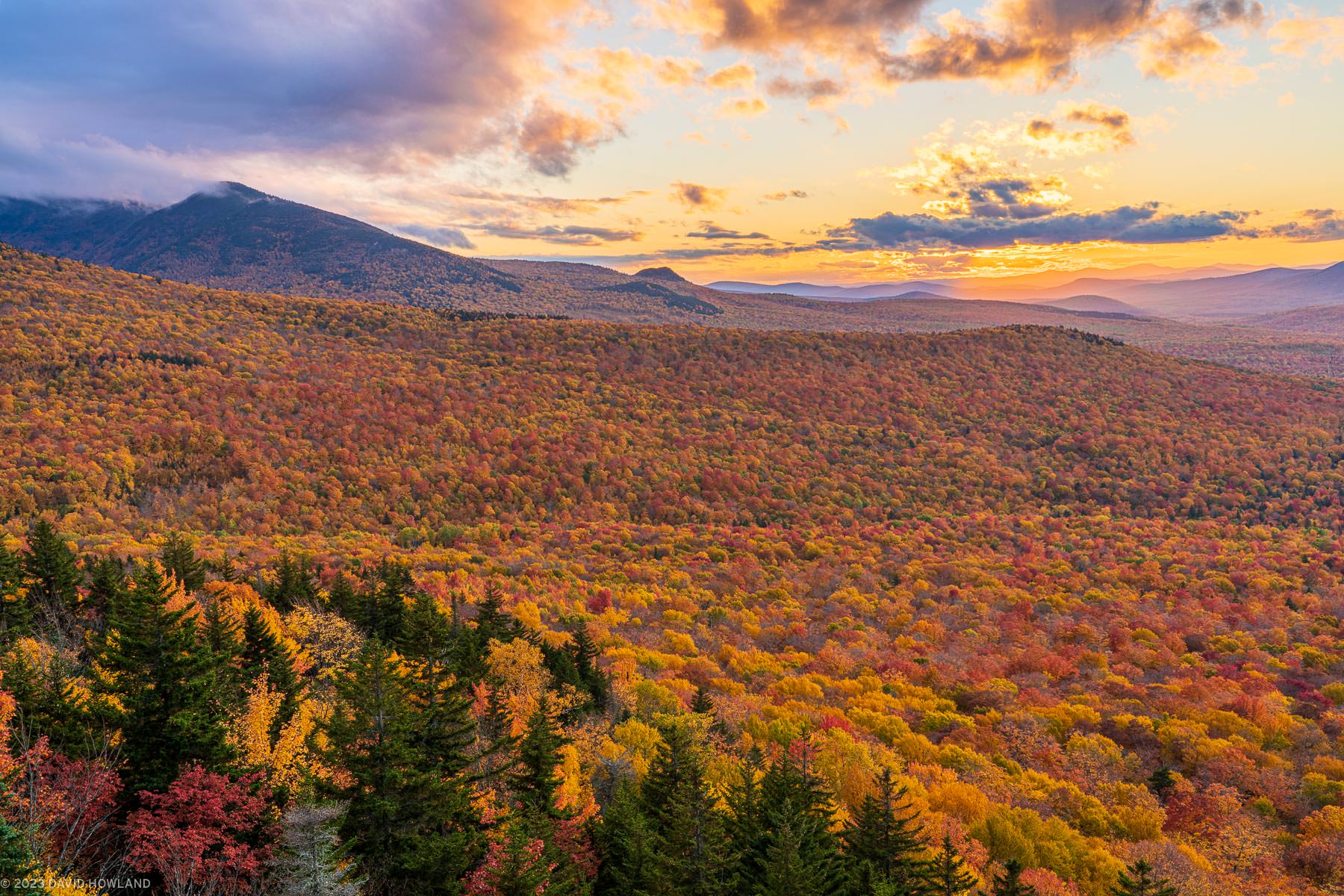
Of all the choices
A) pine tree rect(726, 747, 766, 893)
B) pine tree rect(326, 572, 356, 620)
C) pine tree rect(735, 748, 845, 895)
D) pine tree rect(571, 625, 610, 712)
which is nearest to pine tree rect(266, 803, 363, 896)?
pine tree rect(735, 748, 845, 895)

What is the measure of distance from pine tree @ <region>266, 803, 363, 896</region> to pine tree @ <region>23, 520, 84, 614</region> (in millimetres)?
25231

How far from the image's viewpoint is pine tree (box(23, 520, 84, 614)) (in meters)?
30.2

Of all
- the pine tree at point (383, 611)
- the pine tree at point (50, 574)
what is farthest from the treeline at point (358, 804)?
the pine tree at point (383, 611)

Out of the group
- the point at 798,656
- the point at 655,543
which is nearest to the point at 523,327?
the point at 655,543

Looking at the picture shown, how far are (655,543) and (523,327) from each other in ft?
242

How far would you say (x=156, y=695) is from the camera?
16828 mm

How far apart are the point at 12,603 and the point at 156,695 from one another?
18.5 m

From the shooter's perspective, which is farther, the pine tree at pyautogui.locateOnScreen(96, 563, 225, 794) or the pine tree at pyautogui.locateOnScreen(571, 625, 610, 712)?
the pine tree at pyautogui.locateOnScreen(571, 625, 610, 712)

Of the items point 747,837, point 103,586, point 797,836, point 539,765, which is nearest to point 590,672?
point 539,765

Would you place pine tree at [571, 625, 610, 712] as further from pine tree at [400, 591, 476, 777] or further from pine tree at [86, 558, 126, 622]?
pine tree at [86, 558, 126, 622]

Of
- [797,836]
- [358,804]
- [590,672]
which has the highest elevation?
[358,804]

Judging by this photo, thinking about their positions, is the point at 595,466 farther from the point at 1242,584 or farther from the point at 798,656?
the point at 1242,584

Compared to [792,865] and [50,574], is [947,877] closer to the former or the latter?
[792,865]

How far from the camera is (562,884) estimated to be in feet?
47.3
